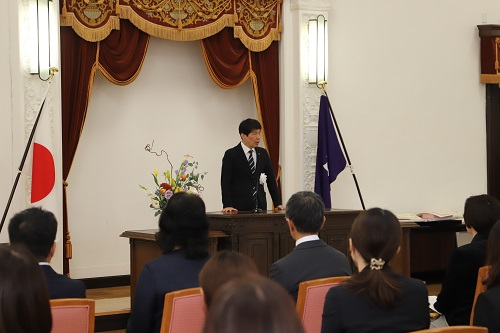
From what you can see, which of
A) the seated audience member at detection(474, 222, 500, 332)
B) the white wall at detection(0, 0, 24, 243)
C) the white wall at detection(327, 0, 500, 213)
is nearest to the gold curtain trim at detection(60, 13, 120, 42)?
the white wall at detection(0, 0, 24, 243)

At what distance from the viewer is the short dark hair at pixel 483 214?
4.29 metres

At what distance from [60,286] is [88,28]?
484 cm

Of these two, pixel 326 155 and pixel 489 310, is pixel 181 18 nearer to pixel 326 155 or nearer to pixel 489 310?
pixel 326 155

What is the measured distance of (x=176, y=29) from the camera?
8188 millimetres

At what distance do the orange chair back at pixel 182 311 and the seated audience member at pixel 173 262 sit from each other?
0.89 feet

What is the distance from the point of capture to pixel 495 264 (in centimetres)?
320

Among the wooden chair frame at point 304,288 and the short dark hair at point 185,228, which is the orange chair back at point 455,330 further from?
the short dark hair at point 185,228

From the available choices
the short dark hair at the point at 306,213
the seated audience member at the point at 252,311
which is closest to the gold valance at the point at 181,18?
the short dark hair at the point at 306,213

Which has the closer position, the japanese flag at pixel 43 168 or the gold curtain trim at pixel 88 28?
the japanese flag at pixel 43 168

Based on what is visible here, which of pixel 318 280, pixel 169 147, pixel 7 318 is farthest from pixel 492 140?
pixel 7 318

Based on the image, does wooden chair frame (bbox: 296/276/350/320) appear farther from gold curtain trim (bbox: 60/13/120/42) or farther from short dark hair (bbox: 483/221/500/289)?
gold curtain trim (bbox: 60/13/120/42)

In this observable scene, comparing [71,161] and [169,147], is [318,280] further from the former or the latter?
[169,147]

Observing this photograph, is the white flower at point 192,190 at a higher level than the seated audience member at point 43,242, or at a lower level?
higher

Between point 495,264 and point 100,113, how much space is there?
5773mm
